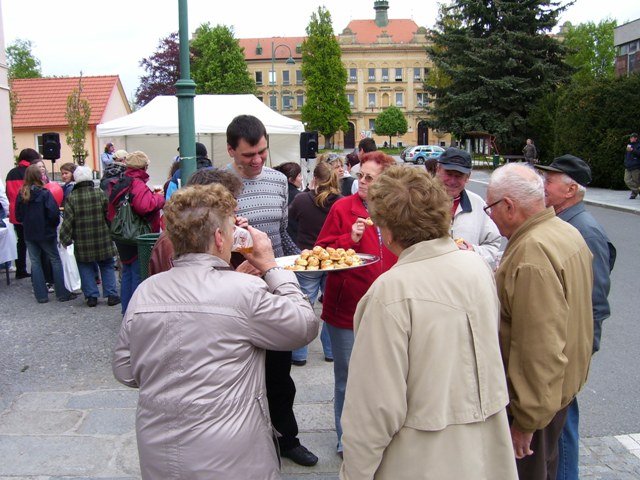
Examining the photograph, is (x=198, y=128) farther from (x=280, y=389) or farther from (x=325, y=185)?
(x=280, y=389)

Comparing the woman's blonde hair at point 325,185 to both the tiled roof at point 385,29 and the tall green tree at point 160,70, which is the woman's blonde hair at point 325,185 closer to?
the tall green tree at point 160,70

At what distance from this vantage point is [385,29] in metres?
93.5

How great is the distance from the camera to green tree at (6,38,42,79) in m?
71.0

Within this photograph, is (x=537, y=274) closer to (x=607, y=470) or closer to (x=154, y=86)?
(x=607, y=470)

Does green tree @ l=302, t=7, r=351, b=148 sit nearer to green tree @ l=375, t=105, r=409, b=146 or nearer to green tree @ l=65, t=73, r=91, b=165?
green tree @ l=375, t=105, r=409, b=146

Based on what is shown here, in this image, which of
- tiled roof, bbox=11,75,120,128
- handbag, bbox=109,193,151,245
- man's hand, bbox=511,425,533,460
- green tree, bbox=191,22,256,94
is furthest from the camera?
green tree, bbox=191,22,256,94

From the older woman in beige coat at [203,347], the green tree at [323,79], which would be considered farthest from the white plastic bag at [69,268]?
the green tree at [323,79]

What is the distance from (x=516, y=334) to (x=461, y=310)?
1.77 feet

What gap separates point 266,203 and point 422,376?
85.2 inches

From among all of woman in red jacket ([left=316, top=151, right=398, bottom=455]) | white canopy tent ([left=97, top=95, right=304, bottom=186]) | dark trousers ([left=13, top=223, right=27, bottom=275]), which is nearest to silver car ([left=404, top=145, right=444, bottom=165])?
white canopy tent ([left=97, top=95, right=304, bottom=186])

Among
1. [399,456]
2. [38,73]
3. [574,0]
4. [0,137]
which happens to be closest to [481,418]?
[399,456]

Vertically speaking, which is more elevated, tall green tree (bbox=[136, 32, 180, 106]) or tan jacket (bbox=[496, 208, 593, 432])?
tall green tree (bbox=[136, 32, 180, 106])

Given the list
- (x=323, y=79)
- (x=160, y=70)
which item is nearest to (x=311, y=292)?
(x=160, y=70)

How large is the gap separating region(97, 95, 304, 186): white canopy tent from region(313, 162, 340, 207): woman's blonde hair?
265 inches
